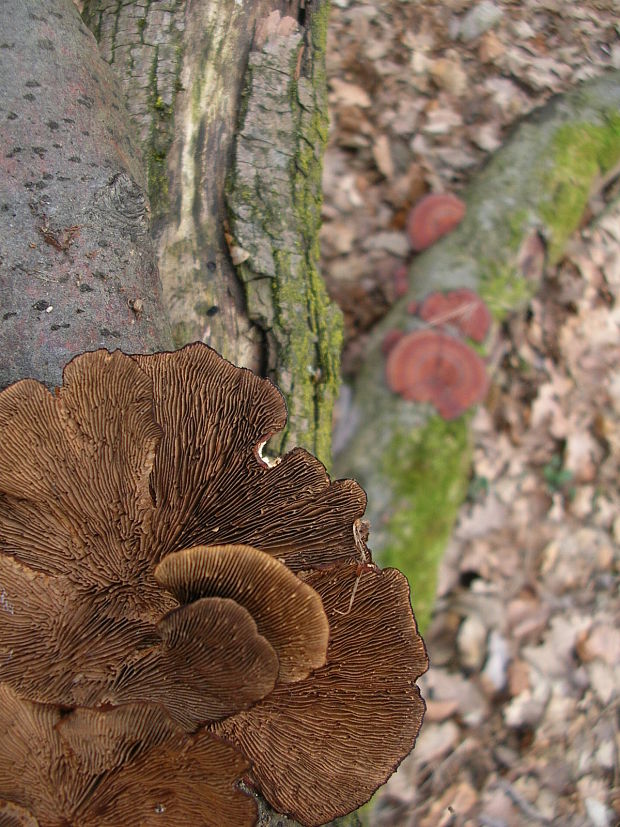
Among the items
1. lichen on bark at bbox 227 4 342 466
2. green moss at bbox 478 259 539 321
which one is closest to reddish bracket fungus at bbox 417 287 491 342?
green moss at bbox 478 259 539 321

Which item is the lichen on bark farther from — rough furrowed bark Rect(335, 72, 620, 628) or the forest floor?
the forest floor

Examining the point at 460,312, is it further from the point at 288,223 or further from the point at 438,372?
the point at 288,223

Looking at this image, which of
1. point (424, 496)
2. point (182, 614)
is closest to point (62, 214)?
point (182, 614)

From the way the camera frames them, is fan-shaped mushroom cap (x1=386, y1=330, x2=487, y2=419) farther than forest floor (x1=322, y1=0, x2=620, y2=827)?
Yes

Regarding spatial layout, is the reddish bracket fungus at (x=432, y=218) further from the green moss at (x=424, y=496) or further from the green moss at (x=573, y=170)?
the green moss at (x=424, y=496)

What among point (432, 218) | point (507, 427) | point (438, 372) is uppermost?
point (432, 218)

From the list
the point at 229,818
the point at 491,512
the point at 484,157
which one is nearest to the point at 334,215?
the point at 484,157
